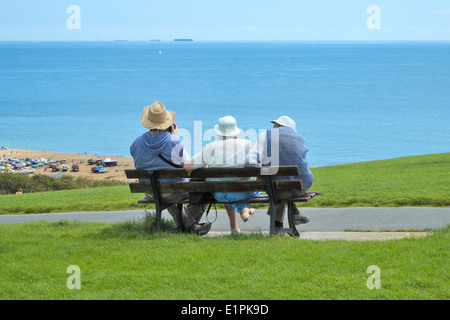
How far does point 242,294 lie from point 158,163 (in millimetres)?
2741

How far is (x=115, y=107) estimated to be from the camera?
308 ft

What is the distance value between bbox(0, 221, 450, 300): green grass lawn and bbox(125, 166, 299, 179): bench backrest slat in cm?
66

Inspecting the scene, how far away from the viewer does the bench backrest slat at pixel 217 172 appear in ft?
21.0

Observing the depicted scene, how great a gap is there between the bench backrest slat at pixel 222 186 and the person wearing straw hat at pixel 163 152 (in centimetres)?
21

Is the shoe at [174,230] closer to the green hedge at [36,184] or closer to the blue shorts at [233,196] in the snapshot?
the blue shorts at [233,196]

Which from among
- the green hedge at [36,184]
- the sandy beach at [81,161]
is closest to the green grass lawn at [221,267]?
the green hedge at [36,184]

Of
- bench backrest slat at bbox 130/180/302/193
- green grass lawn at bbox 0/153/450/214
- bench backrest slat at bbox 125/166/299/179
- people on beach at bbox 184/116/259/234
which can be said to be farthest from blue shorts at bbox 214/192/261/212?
green grass lawn at bbox 0/153/450/214

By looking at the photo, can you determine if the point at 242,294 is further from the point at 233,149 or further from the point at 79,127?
the point at 79,127

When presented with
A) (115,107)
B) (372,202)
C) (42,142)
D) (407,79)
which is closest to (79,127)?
(42,142)

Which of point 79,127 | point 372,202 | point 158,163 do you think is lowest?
point 79,127

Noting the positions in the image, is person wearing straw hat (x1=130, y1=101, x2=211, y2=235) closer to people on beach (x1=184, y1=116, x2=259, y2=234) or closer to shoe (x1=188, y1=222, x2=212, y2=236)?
shoe (x1=188, y1=222, x2=212, y2=236)

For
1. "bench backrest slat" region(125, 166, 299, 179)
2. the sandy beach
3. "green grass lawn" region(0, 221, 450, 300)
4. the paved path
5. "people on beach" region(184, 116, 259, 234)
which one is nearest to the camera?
"green grass lawn" region(0, 221, 450, 300)

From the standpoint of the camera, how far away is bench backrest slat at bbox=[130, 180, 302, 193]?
21.3ft

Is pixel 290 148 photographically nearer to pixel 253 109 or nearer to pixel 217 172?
pixel 217 172
